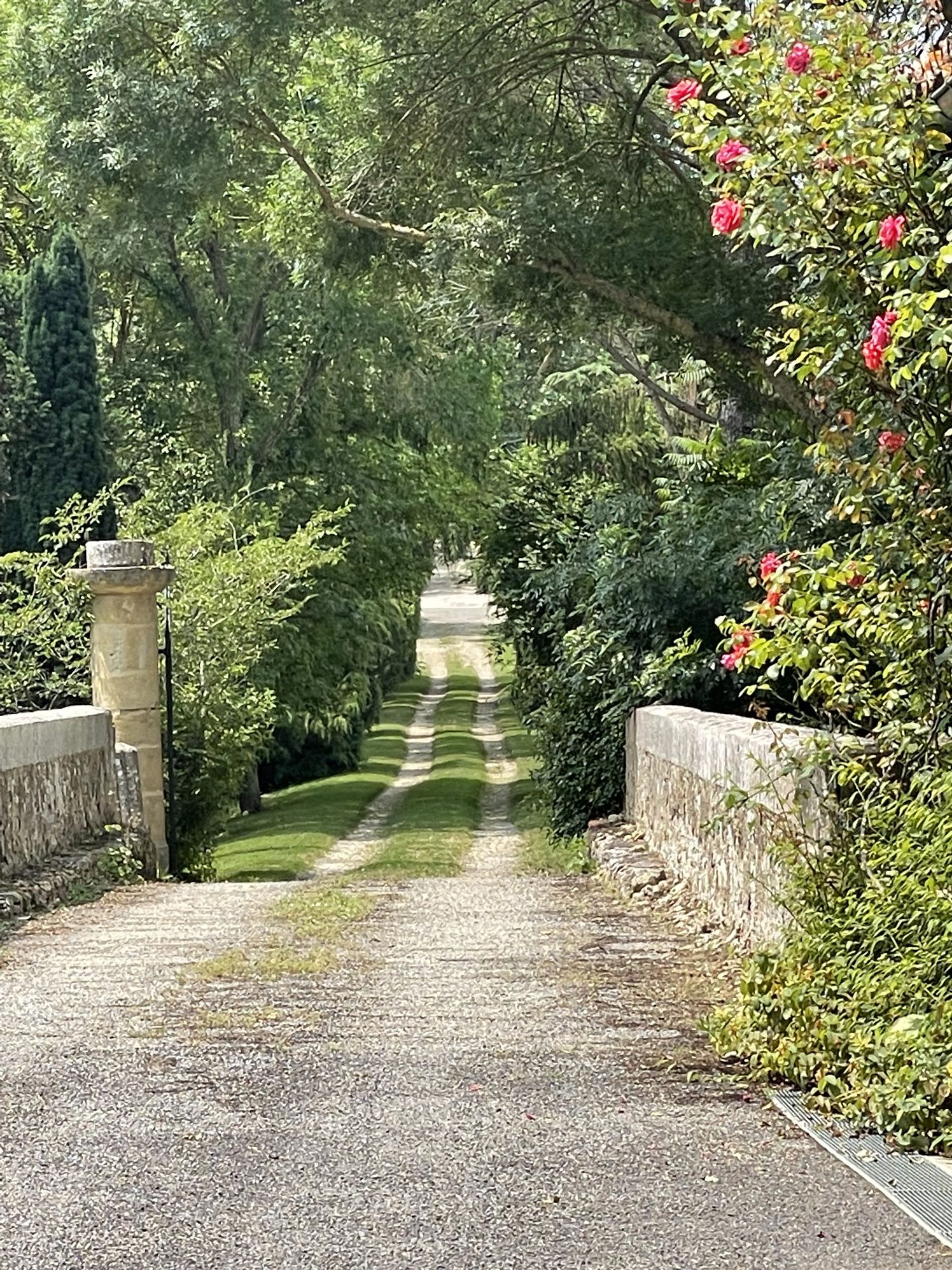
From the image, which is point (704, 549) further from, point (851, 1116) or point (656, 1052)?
point (851, 1116)

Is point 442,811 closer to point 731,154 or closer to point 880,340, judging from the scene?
point 731,154

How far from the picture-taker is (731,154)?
20.5 feet

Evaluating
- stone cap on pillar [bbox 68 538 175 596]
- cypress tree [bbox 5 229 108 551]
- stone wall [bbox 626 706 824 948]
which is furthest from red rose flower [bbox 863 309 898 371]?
cypress tree [bbox 5 229 108 551]

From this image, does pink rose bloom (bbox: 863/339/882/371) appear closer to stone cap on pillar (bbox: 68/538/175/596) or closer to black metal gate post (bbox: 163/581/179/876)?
stone cap on pillar (bbox: 68/538/175/596)

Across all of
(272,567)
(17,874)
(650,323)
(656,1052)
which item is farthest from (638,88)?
(656,1052)

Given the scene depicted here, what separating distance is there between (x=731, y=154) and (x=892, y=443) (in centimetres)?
120

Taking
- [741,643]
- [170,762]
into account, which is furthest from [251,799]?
[741,643]

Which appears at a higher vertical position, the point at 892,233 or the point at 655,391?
the point at 655,391

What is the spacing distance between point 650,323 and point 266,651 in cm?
1122

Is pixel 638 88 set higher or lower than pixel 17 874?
higher

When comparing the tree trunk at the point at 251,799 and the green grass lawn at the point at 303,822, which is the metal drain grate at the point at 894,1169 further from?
the tree trunk at the point at 251,799

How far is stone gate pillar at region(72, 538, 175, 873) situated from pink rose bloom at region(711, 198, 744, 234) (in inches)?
416

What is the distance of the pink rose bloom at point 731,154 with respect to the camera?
6.25 m

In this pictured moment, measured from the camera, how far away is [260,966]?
7.91 metres
